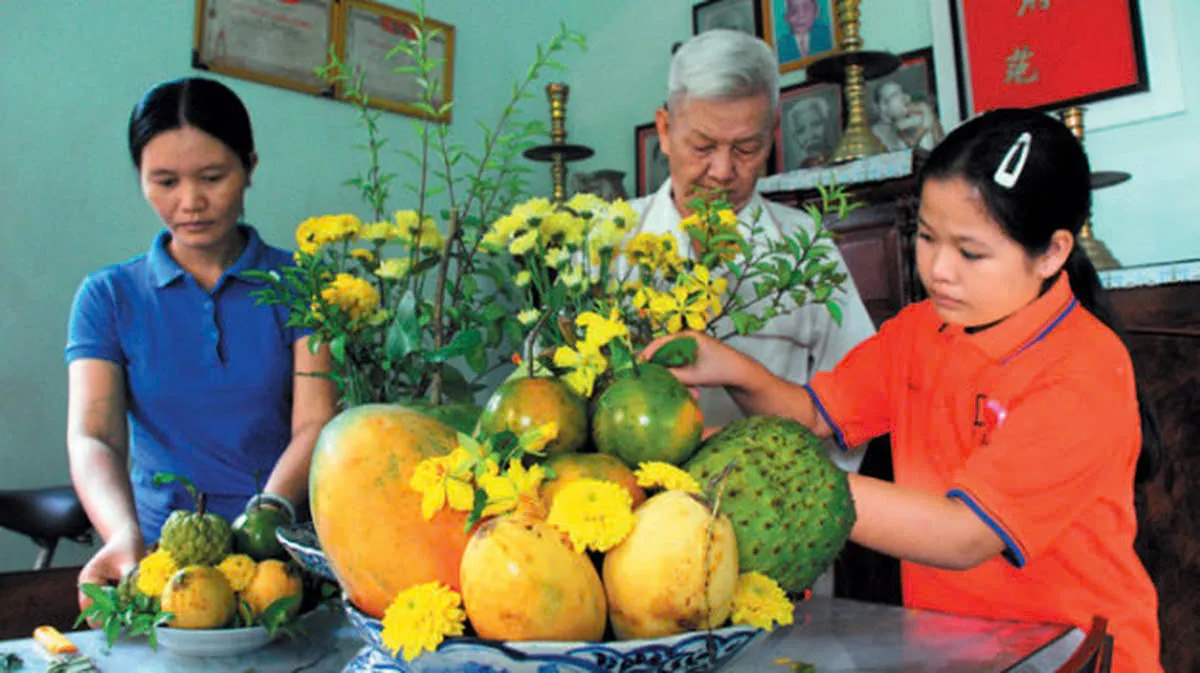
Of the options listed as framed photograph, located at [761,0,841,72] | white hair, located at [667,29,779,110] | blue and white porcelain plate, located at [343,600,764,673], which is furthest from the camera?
framed photograph, located at [761,0,841,72]

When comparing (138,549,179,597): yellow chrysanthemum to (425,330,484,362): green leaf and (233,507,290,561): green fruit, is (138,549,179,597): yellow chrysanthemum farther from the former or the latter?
(425,330,484,362): green leaf

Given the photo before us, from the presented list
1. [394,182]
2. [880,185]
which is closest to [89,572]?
[880,185]

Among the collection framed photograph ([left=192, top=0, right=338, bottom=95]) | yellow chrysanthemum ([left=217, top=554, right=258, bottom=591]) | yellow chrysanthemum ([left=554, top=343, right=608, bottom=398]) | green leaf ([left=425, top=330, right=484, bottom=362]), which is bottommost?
yellow chrysanthemum ([left=217, top=554, right=258, bottom=591])

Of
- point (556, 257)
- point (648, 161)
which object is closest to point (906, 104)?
point (648, 161)

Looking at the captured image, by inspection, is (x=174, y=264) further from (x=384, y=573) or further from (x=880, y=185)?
(x=880, y=185)

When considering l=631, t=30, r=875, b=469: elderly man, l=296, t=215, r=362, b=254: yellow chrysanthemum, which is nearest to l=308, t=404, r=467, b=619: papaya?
l=296, t=215, r=362, b=254: yellow chrysanthemum

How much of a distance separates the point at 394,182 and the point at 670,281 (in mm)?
2916

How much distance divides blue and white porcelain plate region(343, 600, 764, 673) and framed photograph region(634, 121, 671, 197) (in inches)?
132

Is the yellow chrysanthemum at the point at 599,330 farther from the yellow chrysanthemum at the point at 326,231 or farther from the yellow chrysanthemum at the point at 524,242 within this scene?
the yellow chrysanthemum at the point at 326,231

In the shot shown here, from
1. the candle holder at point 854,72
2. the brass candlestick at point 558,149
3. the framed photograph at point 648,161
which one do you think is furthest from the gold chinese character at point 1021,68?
the brass candlestick at point 558,149

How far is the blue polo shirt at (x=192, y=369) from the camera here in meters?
1.41

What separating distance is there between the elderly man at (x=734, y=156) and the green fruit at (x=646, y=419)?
62 cm

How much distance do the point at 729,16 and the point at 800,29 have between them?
34 cm

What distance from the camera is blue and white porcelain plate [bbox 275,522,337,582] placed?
0.62m
